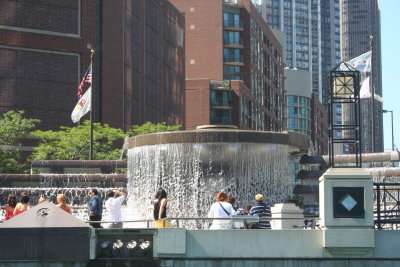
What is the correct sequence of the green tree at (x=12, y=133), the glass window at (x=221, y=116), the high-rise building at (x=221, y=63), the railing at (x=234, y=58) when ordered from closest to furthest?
the green tree at (x=12, y=133) → the glass window at (x=221, y=116) → the high-rise building at (x=221, y=63) → the railing at (x=234, y=58)

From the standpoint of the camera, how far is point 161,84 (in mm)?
93562

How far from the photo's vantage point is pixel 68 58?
74.4 m

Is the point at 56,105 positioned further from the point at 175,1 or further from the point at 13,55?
the point at 175,1

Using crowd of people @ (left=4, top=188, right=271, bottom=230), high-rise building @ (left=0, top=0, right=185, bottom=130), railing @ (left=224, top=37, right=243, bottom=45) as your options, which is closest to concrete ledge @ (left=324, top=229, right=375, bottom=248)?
crowd of people @ (left=4, top=188, right=271, bottom=230)

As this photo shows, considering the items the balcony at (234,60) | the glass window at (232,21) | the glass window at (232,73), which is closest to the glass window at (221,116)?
the glass window at (232,73)

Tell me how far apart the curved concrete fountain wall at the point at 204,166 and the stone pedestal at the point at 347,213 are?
12.5 metres

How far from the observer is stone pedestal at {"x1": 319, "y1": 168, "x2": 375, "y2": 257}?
58.9 ft

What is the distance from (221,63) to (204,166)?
85126 mm

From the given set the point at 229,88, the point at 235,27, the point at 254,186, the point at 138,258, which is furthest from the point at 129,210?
the point at 235,27

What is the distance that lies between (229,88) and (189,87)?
6.03 metres

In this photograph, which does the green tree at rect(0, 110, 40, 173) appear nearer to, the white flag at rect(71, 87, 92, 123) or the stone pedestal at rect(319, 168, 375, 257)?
the white flag at rect(71, 87, 92, 123)

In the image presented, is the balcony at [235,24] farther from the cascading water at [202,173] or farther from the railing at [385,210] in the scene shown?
the railing at [385,210]

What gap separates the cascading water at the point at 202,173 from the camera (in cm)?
3084

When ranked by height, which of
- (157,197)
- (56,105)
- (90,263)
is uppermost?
(56,105)
